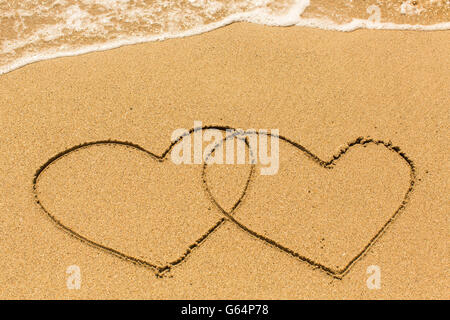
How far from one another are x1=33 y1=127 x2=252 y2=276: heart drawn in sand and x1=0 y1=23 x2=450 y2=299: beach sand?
1 centimetres

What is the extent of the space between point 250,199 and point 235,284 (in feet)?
2.21

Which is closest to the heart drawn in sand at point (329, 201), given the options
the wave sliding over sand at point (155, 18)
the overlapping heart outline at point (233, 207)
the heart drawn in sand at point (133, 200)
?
the overlapping heart outline at point (233, 207)

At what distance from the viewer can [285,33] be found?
380 centimetres

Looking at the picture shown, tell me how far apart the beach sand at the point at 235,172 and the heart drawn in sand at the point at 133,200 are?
12 millimetres

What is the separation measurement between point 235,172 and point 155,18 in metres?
2.05

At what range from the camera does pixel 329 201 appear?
3072 mm

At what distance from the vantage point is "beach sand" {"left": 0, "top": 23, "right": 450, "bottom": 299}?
2865 mm

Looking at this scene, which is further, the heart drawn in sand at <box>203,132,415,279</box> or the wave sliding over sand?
the wave sliding over sand

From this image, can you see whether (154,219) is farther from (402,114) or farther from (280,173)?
(402,114)

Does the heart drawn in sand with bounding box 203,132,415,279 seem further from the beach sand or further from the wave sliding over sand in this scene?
the wave sliding over sand

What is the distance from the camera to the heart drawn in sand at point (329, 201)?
2.94 metres

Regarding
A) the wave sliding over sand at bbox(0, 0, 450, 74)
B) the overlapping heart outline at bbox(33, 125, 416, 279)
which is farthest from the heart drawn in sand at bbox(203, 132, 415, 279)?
the wave sliding over sand at bbox(0, 0, 450, 74)

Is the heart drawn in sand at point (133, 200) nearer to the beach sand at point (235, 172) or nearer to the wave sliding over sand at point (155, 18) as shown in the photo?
the beach sand at point (235, 172)

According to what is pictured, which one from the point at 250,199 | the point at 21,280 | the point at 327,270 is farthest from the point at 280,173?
the point at 21,280
